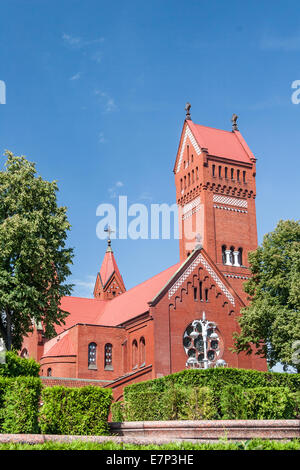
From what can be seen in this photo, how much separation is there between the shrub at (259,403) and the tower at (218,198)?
28.9m

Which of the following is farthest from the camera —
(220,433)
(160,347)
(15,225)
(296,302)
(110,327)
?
(110,327)

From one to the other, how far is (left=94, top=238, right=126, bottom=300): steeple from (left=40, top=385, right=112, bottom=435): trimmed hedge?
52471mm

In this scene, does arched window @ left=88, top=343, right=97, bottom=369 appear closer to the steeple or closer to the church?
the church

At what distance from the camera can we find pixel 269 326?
36062 mm

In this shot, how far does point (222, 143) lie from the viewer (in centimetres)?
5750

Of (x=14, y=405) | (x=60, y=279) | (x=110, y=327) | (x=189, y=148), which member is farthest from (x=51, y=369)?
(x=14, y=405)

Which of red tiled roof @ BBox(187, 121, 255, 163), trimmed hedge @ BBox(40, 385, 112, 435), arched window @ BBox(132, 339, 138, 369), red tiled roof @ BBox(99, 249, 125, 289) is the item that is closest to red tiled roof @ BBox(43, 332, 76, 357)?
arched window @ BBox(132, 339, 138, 369)

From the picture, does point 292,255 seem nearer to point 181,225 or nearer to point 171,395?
point 171,395

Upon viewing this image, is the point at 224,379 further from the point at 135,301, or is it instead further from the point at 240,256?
the point at 240,256

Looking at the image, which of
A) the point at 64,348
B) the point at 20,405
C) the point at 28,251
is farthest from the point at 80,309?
the point at 20,405

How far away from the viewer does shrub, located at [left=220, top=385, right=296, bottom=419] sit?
20.5m

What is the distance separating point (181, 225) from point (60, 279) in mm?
26190

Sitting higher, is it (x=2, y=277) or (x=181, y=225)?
(x=181, y=225)

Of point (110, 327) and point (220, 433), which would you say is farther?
point (110, 327)
